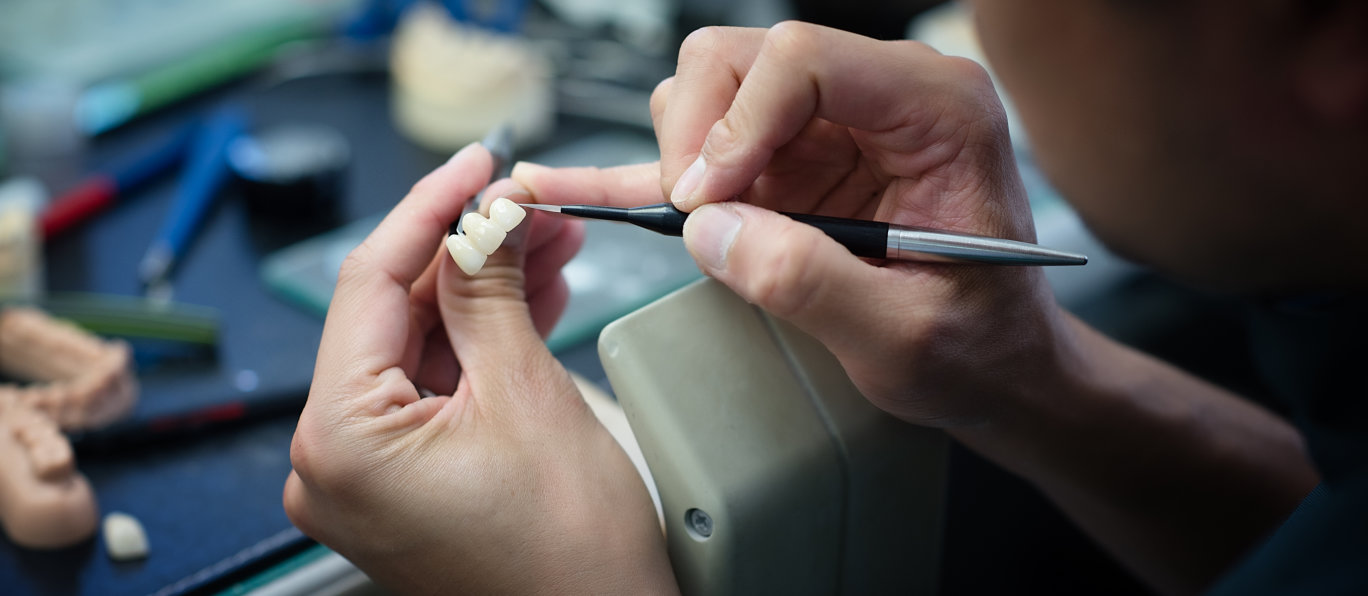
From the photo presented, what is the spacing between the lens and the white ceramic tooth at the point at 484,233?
0.58 metres

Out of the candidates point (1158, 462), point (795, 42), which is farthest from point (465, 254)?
point (1158, 462)

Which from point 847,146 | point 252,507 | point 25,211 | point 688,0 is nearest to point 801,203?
point 847,146

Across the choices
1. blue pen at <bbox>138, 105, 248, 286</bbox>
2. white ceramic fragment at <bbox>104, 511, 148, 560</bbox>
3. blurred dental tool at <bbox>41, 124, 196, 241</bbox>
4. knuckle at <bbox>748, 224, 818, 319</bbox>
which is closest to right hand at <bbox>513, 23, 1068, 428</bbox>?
knuckle at <bbox>748, 224, 818, 319</bbox>

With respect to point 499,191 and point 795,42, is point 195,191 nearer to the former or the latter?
point 499,191

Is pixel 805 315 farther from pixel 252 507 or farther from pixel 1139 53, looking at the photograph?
pixel 252 507

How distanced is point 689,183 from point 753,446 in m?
0.16

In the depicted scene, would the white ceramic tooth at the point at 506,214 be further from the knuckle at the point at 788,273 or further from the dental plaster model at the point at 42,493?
the dental plaster model at the point at 42,493

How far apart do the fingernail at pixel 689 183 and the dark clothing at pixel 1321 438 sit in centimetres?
39

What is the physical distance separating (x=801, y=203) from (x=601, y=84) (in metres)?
0.82

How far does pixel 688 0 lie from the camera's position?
4.84ft

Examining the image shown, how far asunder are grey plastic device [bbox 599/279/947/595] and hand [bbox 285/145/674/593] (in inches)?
1.8

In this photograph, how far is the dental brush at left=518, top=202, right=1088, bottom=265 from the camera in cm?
52

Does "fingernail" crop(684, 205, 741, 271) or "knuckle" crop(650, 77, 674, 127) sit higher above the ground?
"knuckle" crop(650, 77, 674, 127)

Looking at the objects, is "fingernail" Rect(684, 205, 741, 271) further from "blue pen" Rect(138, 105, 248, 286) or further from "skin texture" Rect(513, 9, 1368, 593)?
"blue pen" Rect(138, 105, 248, 286)
